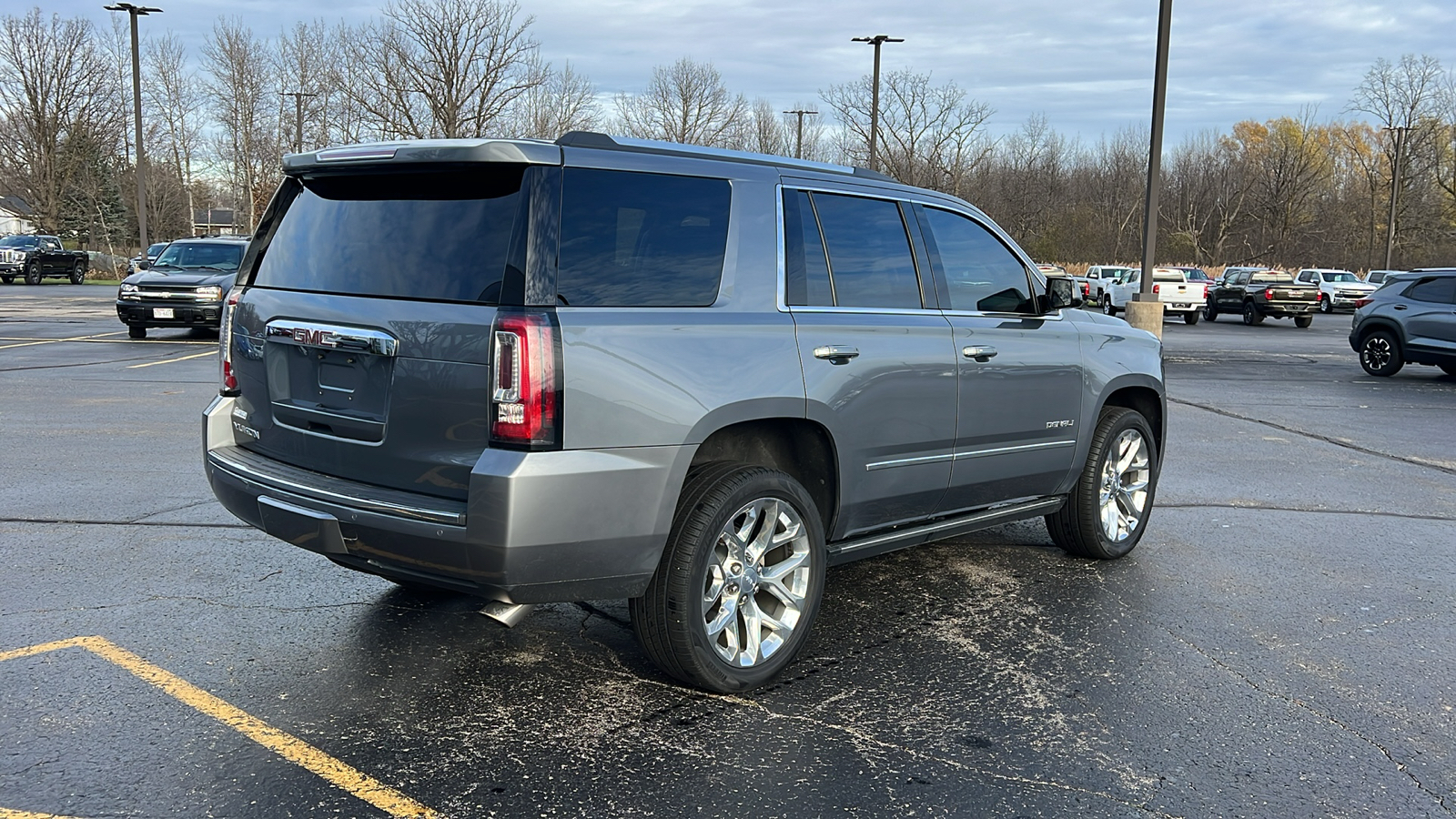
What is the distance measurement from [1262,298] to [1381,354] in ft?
51.7

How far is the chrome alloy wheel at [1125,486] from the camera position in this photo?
6.03 m

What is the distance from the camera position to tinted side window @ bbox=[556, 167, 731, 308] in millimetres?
3639

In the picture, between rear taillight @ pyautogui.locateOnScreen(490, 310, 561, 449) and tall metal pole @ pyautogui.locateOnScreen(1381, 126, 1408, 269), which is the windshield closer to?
rear taillight @ pyautogui.locateOnScreen(490, 310, 561, 449)

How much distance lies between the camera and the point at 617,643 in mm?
4562

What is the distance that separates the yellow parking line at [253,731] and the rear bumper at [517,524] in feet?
1.97

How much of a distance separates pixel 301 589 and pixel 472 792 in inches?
88.3

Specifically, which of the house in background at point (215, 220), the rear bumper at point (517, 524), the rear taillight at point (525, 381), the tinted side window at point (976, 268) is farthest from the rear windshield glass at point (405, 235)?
the house in background at point (215, 220)

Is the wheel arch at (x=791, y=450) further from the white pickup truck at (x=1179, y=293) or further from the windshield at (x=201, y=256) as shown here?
the white pickup truck at (x=1179, y=293)

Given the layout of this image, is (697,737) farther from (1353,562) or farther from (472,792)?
(1353,562)

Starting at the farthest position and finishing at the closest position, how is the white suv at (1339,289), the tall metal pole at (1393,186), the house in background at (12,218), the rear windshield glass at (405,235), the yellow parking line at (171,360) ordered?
the house in background at (12,218) < the tall metal pole at (1393,186) < the white suv at (1339,289) < the yellow parking line at (171,360) < the rear windshield glass at (405,235)

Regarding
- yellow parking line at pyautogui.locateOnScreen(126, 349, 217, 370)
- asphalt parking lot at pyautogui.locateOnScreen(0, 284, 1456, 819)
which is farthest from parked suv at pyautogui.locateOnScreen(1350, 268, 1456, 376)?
yellow parking line at pyautogui.locateOnScreen(126, 349, 217, 370)

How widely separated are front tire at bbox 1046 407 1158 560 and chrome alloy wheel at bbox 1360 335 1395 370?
1353 cm

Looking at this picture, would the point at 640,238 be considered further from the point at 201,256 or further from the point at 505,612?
the point at 201,256

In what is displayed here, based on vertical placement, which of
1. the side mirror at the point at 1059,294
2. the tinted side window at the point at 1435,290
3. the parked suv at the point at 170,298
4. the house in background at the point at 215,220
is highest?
the house in background at the point at 215,220
